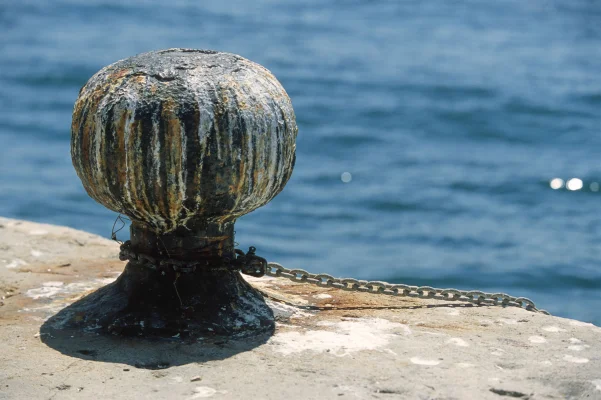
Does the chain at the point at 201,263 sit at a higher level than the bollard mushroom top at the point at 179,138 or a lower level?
lower

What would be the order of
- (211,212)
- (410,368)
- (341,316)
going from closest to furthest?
(410,368) → (211,212) → (341,316)

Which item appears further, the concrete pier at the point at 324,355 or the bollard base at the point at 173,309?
the bollard base at the point at 173,309

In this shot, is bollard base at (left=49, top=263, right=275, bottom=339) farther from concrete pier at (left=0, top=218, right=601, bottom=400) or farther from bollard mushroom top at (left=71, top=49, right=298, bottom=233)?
bollard mushroom top at (left=71, top=49, right=298, bottom=233)

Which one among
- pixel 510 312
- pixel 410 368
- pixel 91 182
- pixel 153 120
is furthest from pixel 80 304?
pixel 510 312

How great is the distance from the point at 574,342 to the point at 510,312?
1.73 feet

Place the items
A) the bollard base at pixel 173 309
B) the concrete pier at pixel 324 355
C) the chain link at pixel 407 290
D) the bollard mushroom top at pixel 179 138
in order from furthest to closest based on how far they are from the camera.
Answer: the chain link at pixel 407 290
the bollard base at pixel 173 309
the bollard mushroom top at pixel 179 138
the concrete pier at pixel 324 355

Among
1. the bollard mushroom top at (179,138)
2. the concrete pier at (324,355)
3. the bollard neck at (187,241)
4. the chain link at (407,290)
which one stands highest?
the bollard mushroom top at (179,138)

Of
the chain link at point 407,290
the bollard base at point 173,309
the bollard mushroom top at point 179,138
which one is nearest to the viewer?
the bollard mushroom top at point 179,138

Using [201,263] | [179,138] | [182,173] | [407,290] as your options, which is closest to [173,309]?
[201,263]

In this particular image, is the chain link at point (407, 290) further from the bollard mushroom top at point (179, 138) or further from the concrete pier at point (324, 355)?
the bollard mushroom top at point (179, 138)

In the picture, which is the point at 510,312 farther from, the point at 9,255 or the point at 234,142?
the point at 9,255

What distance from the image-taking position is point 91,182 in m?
4.73

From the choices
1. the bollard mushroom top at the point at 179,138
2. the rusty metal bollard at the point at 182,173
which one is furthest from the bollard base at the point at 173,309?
the bollard mushroom top at the point at 179,138

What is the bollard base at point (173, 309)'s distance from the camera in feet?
15.8
